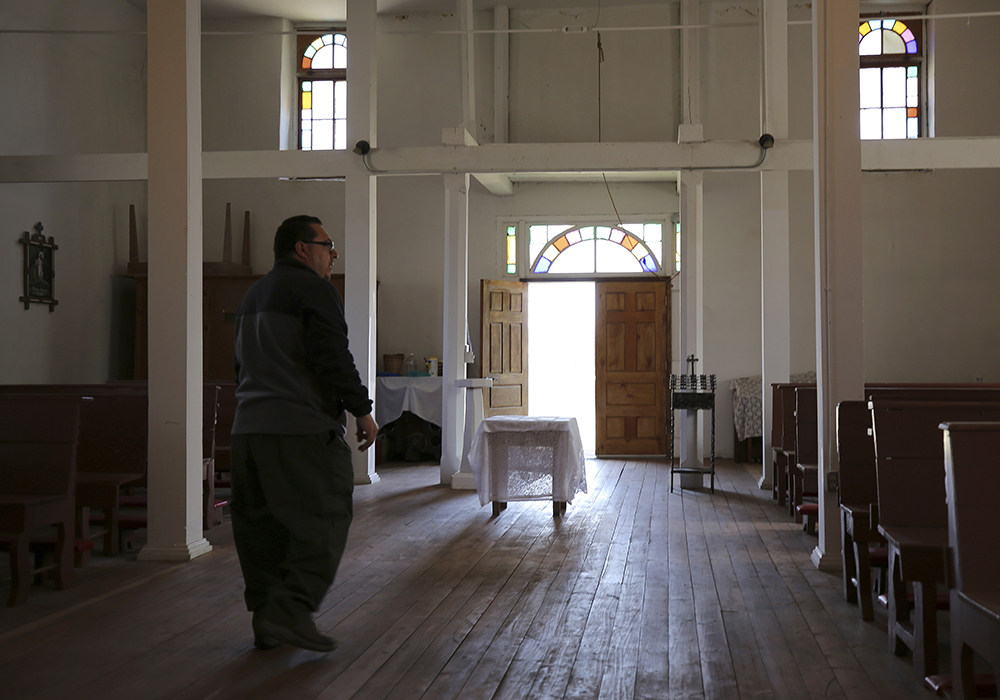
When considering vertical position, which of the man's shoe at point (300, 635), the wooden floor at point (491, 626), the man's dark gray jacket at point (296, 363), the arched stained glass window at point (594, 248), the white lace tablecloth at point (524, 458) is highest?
the arched stained glass window at point (594, 248)

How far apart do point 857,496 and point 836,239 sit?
143 centimetres

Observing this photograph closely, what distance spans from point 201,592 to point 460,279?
16.0 ft

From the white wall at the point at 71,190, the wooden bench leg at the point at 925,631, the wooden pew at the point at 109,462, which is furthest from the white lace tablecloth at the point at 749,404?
the wooden bench leg at the point at 925,631

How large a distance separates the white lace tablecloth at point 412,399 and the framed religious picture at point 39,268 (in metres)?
3.75

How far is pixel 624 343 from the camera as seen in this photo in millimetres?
11398

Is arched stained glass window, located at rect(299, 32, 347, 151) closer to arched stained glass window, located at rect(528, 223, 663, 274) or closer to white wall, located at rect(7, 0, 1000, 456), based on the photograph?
white wall, located at rect(7, 0, 1000, 456)

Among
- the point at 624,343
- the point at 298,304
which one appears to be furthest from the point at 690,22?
A: the point at 298,304

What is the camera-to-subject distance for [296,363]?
3.26 m

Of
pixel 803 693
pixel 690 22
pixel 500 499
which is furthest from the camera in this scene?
pixel 690 22

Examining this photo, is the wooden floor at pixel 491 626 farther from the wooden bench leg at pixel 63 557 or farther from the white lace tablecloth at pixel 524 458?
the white lace tablecloth at pixel 524 458

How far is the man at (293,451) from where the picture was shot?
3.18m

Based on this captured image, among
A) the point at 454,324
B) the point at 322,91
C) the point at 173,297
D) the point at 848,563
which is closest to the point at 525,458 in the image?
the point at 454,324

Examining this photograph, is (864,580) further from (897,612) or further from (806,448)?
(806,448)

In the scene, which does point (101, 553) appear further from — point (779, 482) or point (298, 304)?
point (779, 482)
